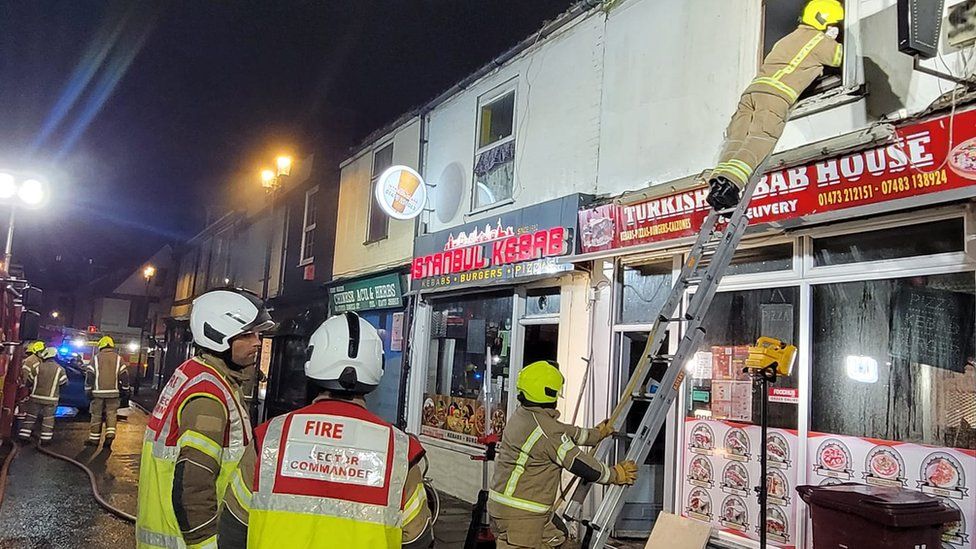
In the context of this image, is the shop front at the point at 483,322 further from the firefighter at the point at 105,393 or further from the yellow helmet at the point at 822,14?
the firefighter at the point at 105,393

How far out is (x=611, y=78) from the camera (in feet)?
28.4

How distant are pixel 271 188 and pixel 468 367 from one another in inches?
455

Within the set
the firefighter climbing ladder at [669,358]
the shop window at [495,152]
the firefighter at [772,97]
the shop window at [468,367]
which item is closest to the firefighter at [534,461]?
the firefighter climbing ladder at [669,358]

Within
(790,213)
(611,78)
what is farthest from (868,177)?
(611,78)

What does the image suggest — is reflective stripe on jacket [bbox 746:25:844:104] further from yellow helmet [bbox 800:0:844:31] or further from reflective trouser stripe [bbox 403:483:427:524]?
reflective trouser stripe [bbox 403:483:427:524]

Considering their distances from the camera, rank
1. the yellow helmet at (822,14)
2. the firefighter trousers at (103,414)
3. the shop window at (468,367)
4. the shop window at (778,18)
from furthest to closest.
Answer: the firefighter trousers at (103,414), the shop window at (468,367), the shop window at (778,18), the yellow helmet at (822,14)

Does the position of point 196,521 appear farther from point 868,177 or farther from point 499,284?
point 499,284

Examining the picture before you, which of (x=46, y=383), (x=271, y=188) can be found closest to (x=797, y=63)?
(x=46, y=383)

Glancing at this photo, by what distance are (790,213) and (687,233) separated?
3.77ft

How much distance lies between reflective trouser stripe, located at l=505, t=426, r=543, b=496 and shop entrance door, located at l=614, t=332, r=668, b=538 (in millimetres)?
2974

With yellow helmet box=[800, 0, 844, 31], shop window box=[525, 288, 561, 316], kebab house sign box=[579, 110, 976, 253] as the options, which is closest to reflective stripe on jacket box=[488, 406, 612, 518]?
kebab house sign box=[579, 110, 976, 253]

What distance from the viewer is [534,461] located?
503 cm

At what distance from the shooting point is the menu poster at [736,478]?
6109mm

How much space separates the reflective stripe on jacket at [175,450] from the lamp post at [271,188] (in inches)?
645
